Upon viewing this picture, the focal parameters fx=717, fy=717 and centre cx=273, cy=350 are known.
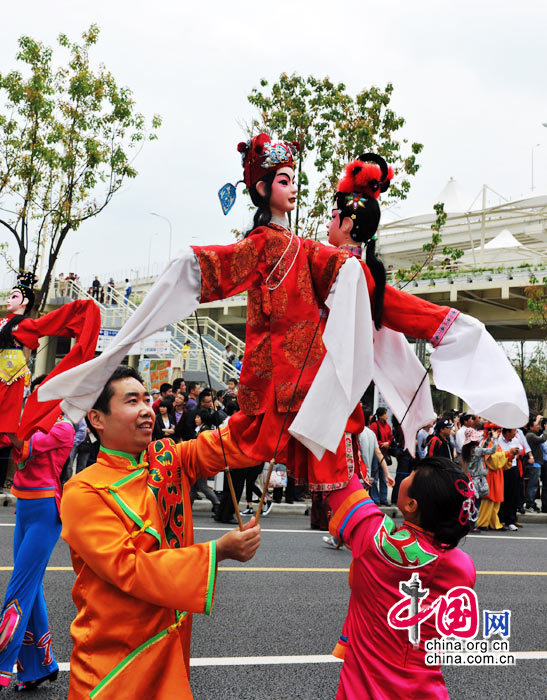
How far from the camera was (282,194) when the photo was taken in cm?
296

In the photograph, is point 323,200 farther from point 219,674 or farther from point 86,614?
point 86,614

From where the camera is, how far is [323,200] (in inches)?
531

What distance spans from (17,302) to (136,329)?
9.12ft

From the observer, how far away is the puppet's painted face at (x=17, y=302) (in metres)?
5.03

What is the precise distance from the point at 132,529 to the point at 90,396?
0.52 meters

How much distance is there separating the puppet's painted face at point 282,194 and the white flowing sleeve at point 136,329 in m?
0.47

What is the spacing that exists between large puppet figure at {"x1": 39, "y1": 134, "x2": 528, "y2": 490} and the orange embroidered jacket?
376mm

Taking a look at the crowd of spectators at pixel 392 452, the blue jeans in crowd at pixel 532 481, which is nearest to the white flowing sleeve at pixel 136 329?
the crowd of spectators at pixel 392 452

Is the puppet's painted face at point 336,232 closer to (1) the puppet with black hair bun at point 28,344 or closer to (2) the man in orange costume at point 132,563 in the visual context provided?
(2) the man in orange costume at point 132,563

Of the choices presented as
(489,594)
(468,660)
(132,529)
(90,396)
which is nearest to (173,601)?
(132,529)

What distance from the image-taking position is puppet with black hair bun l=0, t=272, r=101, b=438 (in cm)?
396

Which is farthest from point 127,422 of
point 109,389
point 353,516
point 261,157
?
point 261,157

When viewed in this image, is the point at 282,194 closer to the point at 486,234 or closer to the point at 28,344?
the point at 28,344

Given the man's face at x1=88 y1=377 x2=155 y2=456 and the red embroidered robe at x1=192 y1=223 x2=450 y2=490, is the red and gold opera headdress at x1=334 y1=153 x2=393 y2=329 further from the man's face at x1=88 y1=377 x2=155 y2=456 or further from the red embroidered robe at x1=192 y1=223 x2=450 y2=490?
the man's face at x1=88 y1=377 x2=155 y2=456
